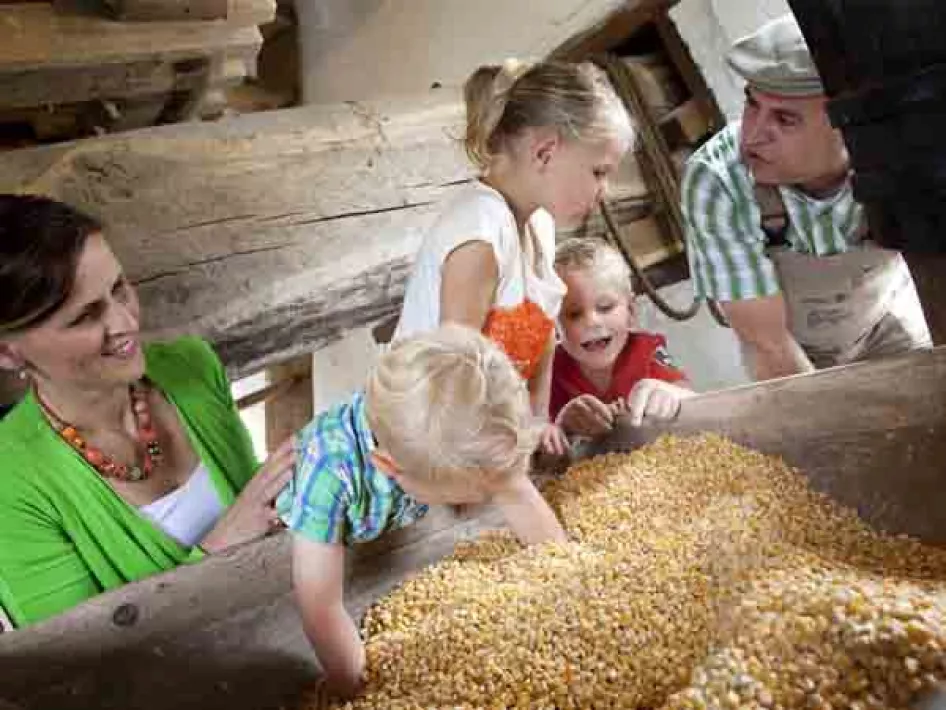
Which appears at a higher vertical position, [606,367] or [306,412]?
[606,367]

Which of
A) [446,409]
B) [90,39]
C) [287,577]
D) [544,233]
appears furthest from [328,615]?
[90,39]

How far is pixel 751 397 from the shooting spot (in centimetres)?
152

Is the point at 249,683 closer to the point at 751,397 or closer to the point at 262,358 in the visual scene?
the point at 751,397

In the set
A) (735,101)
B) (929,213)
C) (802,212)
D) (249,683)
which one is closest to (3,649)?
(249,683)

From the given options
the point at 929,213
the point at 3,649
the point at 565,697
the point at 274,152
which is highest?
the point at 274,152

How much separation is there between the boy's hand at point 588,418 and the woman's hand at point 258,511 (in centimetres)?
53

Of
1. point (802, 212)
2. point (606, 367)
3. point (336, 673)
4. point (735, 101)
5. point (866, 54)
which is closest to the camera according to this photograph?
point (866, 54)

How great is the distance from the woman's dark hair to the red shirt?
1.08 meters

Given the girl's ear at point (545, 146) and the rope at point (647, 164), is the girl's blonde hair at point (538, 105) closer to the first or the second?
the girl's ear at point (545, 146)

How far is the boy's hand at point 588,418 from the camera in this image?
5.50 ft

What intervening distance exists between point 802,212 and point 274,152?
119 cm

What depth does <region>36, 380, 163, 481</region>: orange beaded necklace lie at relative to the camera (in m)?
1.49

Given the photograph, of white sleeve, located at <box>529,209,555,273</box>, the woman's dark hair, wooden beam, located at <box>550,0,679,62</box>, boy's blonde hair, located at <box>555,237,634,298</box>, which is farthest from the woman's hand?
wooden beam, located at <box>550,0,679,62</box>

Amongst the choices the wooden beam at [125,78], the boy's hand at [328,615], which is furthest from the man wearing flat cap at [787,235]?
the wooden beam at [125,78]
